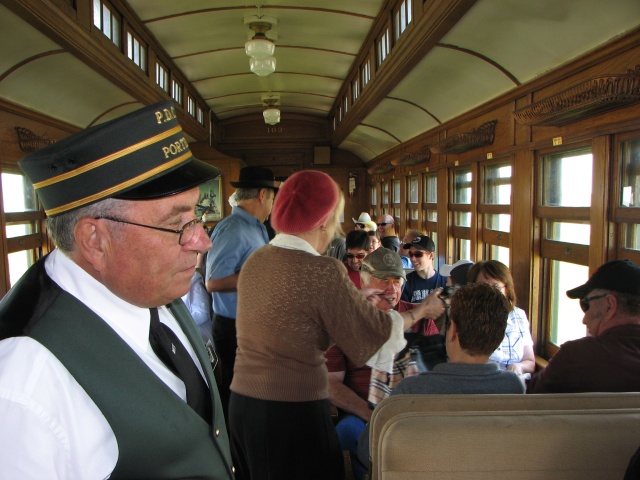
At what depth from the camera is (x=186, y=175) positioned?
3.34 ft

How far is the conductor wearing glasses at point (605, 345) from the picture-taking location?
187cm

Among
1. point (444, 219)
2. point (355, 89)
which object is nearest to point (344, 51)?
point (355, 89)

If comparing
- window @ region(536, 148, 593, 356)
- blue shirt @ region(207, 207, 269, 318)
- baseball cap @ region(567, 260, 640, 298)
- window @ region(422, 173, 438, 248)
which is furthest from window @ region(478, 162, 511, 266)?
blue shirt @ region(207, 207, 269, 318)

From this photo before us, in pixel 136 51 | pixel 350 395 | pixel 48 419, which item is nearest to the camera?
pixel 48 419

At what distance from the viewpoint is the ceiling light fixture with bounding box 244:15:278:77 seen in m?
4.73

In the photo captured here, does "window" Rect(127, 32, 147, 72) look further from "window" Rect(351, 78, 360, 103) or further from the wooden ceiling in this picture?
"window" Rect(351, 78, 360, 103)

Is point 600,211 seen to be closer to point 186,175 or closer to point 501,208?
point 501,208

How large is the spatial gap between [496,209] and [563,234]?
1088mm

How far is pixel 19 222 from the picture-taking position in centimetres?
419

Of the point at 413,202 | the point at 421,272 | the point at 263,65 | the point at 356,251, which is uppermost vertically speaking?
the point at 263,65

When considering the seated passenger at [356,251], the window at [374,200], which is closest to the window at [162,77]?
the seated passenger at [356,251]

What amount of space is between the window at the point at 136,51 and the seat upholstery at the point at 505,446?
14.9ft

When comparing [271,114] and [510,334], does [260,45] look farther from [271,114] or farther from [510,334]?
[271,114]

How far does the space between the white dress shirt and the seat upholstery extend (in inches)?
32.2
